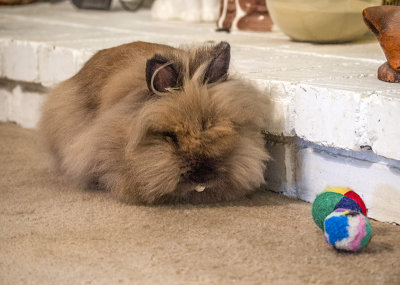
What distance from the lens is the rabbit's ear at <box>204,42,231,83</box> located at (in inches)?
68.8

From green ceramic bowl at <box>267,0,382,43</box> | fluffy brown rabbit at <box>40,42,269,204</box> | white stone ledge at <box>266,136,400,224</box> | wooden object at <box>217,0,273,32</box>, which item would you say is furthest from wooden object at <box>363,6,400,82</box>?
wooden object at <box>217,0,273,32</box>

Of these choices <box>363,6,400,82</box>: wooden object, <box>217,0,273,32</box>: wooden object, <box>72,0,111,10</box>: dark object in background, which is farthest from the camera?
<box>72,0,111,10</box>: dark object in background

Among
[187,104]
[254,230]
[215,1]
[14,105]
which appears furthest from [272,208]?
[215,1]

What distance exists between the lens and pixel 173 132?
1653mm

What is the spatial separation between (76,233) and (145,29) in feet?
6.87

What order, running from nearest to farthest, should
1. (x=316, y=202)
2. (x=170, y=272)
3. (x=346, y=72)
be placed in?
(x=170, y=272)
(x=316, y=202)
(x=346, y=72)

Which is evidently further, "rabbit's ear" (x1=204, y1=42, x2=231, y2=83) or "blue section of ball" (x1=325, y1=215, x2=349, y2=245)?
"rabbit's ear" (x1=204, y1=42, x2=231, y2=83)

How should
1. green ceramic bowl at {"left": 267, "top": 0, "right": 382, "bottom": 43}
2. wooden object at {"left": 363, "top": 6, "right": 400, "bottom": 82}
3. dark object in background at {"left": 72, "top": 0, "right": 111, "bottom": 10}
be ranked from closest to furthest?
wooden object at {"left": 363, "top": 6, "right": 400, "bottom": 82}, green ceramic bowl at {"left": 267, "top": 0, "right": 382, "bottom": 43}, dark object in background at {"left": 72, "top": 0, "right": 111, "bottom": 10}

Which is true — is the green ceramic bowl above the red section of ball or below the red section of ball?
above

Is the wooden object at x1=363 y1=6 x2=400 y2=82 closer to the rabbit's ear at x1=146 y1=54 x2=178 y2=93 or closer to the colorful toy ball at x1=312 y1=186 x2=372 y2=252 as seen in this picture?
the colorful toy ball at x1=312 y1=186 x2=372 y2=252

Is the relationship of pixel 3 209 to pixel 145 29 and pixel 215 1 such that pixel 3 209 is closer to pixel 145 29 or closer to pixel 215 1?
pixel 145 29

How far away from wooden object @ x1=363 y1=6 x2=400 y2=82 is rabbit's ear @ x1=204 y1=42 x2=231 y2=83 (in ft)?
Result: 1.51

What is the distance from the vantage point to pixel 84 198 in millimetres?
1933

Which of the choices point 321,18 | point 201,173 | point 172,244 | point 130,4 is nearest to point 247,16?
point 321,18
